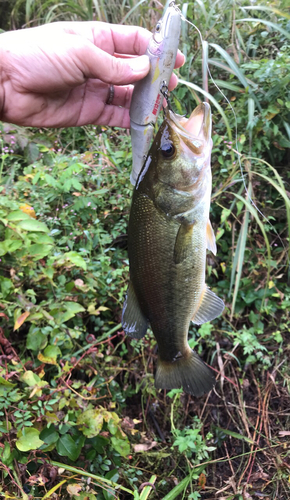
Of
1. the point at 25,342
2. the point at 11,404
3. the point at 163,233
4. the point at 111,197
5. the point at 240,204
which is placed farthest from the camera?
the point at 111,197

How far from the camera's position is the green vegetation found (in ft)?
5.58

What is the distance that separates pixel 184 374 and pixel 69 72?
60.7 inches

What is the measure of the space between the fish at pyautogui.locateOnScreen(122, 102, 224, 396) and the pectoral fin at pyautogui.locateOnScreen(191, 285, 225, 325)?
0.05m

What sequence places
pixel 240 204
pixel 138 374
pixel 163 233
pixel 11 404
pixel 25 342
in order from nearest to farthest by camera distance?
1. pixel 163 233
2. pixel 11 404
3. pixel 25 342
4. pixel 138 374
5. pixel 240 204

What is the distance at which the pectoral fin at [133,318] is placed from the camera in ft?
4.29

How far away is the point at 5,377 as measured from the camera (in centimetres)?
166

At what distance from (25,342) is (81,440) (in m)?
0.69

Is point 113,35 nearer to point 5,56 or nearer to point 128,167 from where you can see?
point 5,56

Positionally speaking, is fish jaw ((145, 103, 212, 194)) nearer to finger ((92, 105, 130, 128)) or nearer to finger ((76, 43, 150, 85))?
finger ((76, 43, 150, 85))

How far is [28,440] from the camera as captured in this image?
5.05 feet

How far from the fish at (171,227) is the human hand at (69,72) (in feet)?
1.03

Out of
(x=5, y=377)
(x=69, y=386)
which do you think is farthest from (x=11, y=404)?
(x=69, y=386)

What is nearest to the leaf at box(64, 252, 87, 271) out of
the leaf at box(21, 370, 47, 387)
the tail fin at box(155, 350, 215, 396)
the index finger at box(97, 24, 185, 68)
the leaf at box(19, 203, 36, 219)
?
the leaf at box(19, 203, 36, 219)

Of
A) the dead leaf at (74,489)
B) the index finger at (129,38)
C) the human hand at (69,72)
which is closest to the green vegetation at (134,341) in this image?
the dead leaf at (74,489)
